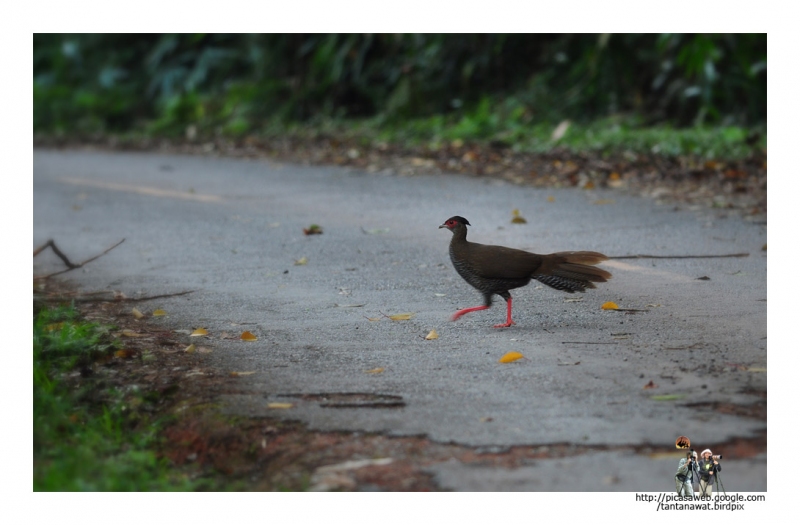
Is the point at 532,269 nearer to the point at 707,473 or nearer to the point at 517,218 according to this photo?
the point at 707,473

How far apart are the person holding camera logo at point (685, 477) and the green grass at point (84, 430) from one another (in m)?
1.55

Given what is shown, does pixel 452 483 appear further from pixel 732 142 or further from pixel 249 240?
pixel 732 142

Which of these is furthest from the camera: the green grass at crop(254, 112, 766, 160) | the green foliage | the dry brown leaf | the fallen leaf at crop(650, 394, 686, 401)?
the green foliage

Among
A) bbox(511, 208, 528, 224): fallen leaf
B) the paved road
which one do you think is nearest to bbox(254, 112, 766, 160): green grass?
the paved road

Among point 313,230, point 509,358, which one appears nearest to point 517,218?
point 313,230

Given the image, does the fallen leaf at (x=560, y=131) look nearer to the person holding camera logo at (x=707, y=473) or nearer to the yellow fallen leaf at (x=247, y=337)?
the yellow fallen leaf at (x=247, y=337)

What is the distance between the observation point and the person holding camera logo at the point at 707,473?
2918 millimetres

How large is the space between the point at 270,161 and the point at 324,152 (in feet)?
2.46

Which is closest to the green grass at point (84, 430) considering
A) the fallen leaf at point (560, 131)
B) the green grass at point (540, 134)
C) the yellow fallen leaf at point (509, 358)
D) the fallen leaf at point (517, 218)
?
the yellow fallen leaf at point (509, 358)

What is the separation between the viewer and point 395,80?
14797 mm

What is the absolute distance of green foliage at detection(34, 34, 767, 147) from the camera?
12.0 m

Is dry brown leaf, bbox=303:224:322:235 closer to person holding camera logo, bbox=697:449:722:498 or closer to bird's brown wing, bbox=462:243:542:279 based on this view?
bird's brown wing, bbox=462:243:542:279

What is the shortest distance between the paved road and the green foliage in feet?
12.8

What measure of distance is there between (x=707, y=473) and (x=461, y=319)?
80.2 inches
